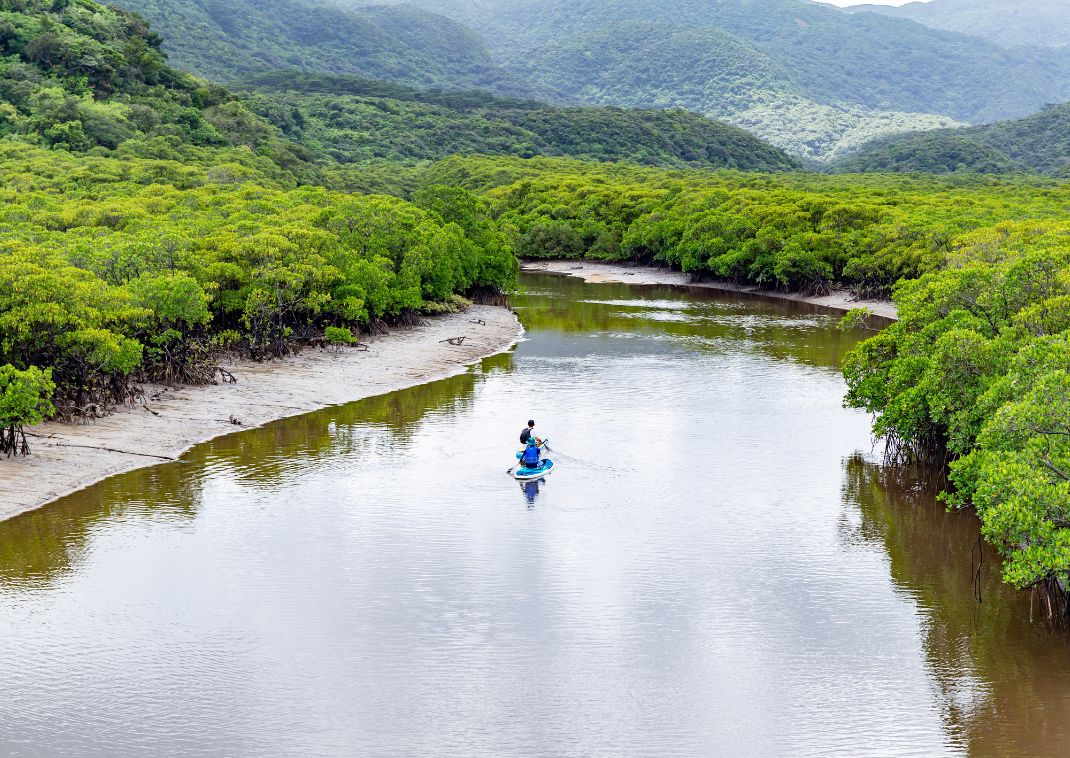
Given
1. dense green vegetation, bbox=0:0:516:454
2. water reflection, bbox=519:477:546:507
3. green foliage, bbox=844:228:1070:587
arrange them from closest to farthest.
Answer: green foliage, bbox=844:228:1070:587 → water reflection, bbox=519:477:546:507 → dense green vegetation, bbox=0:0:516:454

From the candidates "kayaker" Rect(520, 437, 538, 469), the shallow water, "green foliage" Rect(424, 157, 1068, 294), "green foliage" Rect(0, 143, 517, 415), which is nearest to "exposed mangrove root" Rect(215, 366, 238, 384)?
"green foliage" Rect(0, 143, 517, 415)

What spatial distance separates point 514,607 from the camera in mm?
28141

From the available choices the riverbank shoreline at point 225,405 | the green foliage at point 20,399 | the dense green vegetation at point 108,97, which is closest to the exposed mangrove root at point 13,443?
the green foliage at point 20,399

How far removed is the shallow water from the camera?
2223cm

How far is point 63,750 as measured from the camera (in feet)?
69.1

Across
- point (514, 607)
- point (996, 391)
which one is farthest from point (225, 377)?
point (996, 391)

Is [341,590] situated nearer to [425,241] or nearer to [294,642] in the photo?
[294,642]

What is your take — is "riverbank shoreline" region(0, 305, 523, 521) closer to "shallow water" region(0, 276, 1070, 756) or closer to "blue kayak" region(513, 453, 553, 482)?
"shallow water" region(0, 276, 1070, 756)

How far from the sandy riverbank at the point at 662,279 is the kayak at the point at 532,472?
2133 inches

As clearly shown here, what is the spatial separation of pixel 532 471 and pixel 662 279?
273ft

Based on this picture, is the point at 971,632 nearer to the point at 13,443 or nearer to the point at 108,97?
the point at 13,443

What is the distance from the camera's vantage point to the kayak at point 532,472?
39000mm

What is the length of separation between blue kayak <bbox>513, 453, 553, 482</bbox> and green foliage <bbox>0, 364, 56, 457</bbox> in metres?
15.5

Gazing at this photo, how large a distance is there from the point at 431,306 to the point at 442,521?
43.0 m
